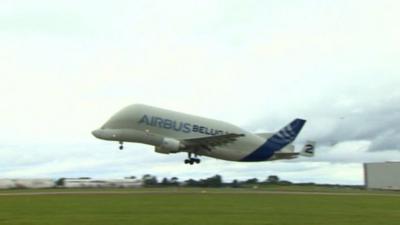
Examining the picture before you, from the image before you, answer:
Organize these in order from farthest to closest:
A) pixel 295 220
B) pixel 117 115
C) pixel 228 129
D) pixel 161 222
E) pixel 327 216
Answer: pixel 228 129 → pixel 117 115 → pixel 327 216 → pixel 295 220 → pixel 161 222

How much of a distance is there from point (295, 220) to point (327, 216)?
3825 mm

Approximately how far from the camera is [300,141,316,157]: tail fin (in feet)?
320

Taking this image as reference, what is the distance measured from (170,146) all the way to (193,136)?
4311 millimetres

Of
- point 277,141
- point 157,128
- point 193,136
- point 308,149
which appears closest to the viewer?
point 157,128

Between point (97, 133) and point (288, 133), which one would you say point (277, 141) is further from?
point (97, 133)

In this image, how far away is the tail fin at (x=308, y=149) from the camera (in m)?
97.4

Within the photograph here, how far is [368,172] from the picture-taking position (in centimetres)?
13438

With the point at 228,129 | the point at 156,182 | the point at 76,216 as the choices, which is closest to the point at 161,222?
the point at 76,216

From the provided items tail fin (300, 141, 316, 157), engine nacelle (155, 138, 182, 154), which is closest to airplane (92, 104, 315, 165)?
engine nacelle (155, 138, 182, 154)

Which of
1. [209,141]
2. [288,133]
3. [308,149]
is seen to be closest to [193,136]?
[209,141]

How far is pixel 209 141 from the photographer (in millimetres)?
85250

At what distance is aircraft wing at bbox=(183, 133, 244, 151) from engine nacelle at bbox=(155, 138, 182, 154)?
3.98 ft

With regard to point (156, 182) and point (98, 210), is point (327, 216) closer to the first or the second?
point (98, 210)

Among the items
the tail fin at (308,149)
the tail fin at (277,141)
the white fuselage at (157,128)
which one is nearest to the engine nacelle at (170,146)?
the white fuselage at (157,128)
